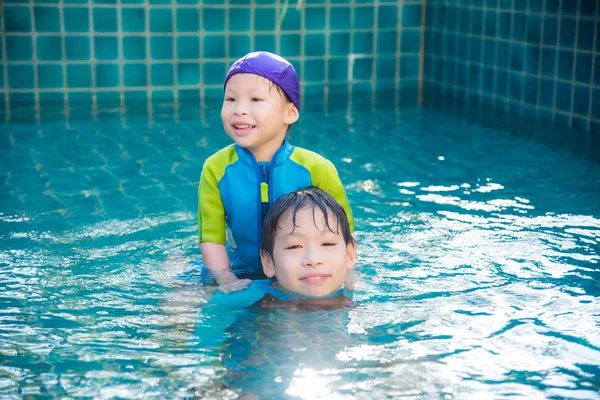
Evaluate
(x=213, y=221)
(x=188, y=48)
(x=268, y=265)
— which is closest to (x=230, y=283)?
(x=268, y=265)

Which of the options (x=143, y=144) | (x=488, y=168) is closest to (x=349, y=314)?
(x=488, y=168)

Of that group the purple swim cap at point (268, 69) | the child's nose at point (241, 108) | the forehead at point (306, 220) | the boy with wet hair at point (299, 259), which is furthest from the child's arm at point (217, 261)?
the purple swim cap at point (268, 69)

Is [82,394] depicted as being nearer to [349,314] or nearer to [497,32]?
[349,314]

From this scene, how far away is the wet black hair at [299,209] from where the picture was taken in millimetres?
3182

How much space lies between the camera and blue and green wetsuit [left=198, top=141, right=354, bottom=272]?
3461 mm

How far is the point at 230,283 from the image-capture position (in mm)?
3324

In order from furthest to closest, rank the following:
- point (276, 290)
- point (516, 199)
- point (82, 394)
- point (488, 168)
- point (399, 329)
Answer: point (488, 168) → point (516, 199) → point (276, 290) → point (399, 329) → point (82, 394)

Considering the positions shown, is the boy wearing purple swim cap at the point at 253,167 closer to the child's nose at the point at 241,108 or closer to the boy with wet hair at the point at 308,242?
the child's nose at the point at 241,108

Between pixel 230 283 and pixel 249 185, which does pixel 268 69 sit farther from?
pixel 230 283

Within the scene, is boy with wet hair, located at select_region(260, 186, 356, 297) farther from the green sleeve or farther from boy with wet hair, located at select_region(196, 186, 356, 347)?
the green sleeve

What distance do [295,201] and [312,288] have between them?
31 centimetres

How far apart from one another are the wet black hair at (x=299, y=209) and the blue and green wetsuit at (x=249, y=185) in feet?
0.61

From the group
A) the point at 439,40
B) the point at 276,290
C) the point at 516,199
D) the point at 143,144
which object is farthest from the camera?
the point at 439,40

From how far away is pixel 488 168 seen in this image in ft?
18.2
